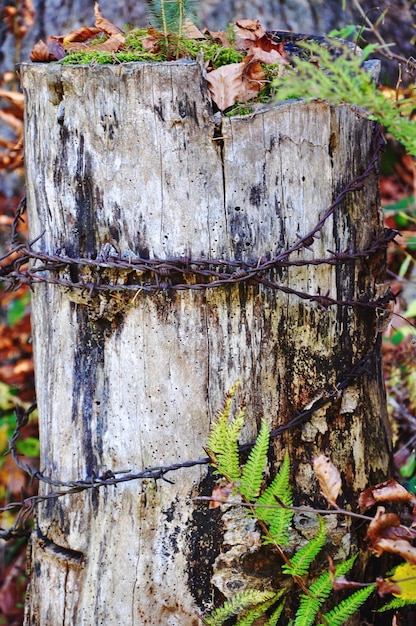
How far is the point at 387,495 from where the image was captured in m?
1.95

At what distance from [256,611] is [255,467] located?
496mm

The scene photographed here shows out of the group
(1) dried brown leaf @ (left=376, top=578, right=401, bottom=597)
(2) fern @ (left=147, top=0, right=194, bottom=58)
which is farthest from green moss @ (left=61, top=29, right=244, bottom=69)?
(1) dried brown leaf @ (left=376, top=578, right=401, bottom=597)

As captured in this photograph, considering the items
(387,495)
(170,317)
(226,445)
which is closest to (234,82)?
(170,317)

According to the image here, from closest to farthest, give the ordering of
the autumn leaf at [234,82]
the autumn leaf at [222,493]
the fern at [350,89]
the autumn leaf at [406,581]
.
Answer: the fern at [350,89]
the autumn leaf at [406,581]
the autumn leaf at [222,493]
the autumn leaf at [234,82]

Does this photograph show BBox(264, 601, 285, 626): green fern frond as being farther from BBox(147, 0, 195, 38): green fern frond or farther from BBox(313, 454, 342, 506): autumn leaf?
BBox(147, 0, 195, 38): green fern frond

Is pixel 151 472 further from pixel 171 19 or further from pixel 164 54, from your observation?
pixel 171 19

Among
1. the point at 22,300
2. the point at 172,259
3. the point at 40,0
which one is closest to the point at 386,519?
the point at 172,259

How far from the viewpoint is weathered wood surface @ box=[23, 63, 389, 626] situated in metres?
1.94

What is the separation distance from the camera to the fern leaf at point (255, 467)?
179 cm

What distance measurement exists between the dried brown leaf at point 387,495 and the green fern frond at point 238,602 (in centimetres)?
40

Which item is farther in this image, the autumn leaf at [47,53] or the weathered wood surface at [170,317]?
the autumn leaf at [47,53]

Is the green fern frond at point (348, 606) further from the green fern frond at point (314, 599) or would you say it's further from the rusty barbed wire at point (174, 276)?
the rusty barbed wire at point (174, 276)

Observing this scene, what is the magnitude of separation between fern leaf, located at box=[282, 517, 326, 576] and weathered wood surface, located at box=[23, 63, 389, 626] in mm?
151

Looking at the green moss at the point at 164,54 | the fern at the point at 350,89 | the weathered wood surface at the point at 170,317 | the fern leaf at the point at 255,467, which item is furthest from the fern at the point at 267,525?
the green moss at the point at 164,54
